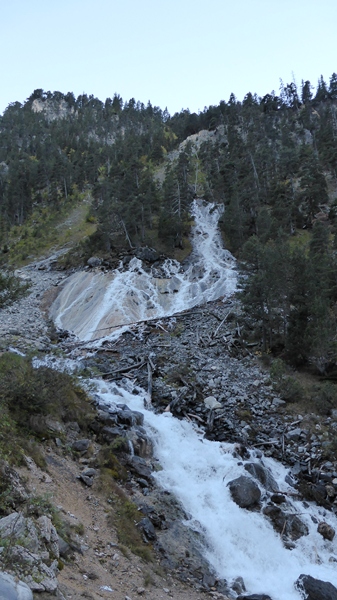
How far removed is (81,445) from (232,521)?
512 centimetres

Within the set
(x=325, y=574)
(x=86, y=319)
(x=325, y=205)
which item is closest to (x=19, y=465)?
(x=325, y=574)

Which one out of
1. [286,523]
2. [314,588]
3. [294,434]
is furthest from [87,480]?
[294,434]

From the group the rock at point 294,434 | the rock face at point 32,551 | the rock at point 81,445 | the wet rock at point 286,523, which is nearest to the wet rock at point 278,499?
the wet rock at point 286,523

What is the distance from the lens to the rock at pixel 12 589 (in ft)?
15.0

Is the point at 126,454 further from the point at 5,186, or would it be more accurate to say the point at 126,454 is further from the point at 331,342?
Result: the point at 5,186

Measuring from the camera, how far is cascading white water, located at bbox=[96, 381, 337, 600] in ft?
36.3

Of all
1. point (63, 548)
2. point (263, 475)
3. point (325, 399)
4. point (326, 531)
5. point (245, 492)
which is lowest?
point (326, 531)

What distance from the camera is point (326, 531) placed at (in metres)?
12.5

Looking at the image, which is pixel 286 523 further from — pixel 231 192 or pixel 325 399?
pixel 231 192

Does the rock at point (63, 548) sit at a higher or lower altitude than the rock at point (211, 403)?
higher

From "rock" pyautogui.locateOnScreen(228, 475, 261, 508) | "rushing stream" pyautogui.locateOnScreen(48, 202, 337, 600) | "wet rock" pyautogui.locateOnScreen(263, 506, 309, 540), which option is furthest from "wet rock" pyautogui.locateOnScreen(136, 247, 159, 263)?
"wet rock" pyautogui.locateOnScreen(263, 506, 309, 540)

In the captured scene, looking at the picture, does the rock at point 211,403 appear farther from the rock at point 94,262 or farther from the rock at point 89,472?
the rock at point 94,262

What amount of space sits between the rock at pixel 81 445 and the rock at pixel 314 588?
271 inches

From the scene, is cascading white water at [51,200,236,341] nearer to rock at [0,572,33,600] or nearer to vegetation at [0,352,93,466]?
vegetation at [0,352,93,466]
